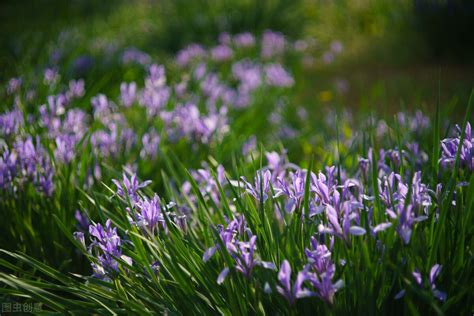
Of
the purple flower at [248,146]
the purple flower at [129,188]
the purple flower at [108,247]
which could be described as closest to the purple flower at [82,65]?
the purple flower at [248,146]

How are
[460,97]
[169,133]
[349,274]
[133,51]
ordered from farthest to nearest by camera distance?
[133,51] → [460,97] → [169,133] → [349,274]

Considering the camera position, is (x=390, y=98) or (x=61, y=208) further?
(x=390, y=98)

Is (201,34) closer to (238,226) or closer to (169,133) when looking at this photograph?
(169,133)

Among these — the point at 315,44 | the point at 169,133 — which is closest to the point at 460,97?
the point at 169,133

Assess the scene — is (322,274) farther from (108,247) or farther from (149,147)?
(149,147)

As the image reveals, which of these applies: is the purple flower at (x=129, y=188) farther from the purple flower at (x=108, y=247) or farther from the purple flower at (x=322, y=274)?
the purple flower at (x=322, y=274)

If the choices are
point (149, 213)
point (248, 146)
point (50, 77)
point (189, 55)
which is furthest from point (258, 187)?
point (189, 55)
